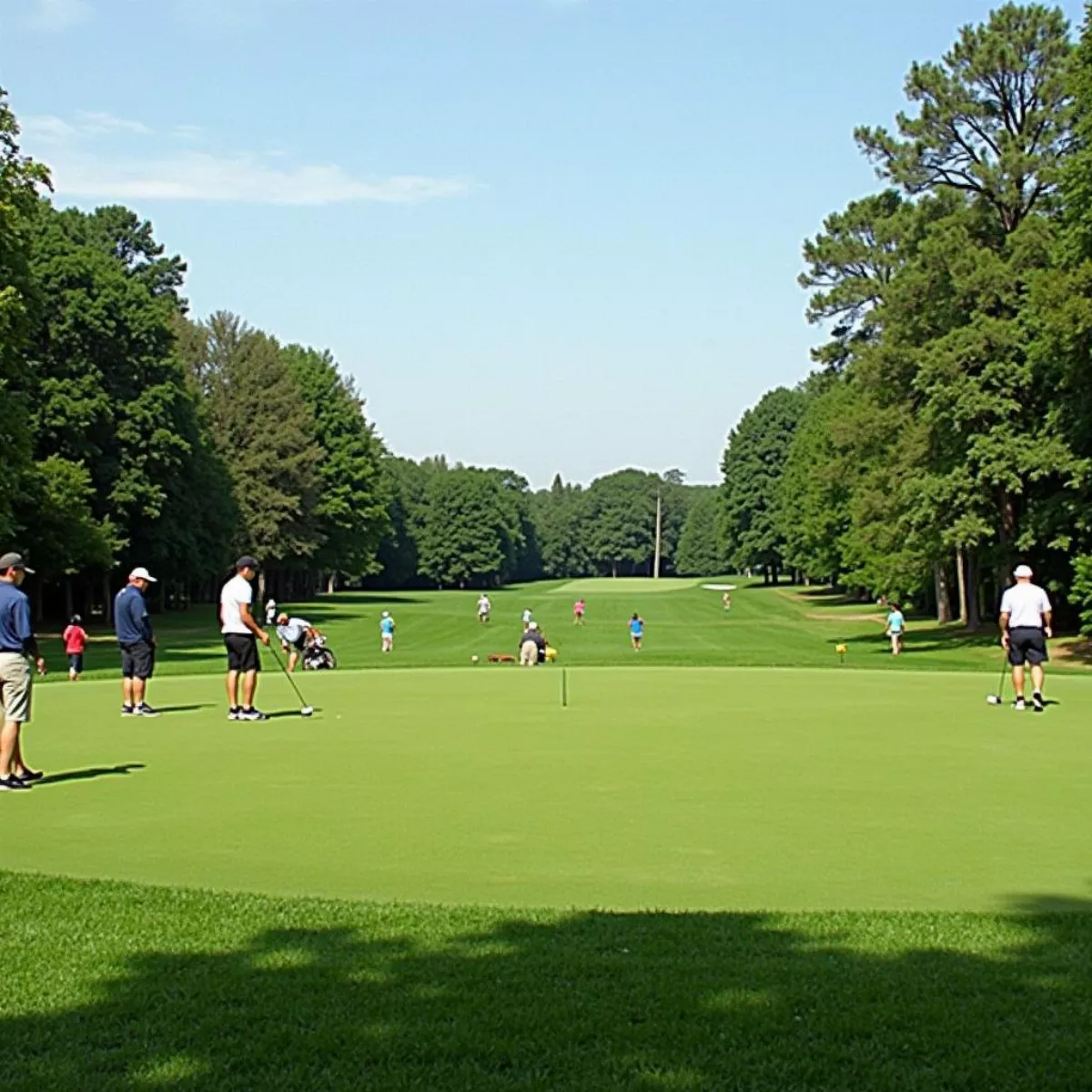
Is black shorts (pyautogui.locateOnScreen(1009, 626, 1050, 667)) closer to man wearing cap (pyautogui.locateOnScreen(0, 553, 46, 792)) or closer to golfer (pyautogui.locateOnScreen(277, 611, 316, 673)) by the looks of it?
man wearing cap (pyautogui.locateOnScreen(0, 553, 46, 792))

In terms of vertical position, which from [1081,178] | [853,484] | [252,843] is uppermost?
[1081,178]

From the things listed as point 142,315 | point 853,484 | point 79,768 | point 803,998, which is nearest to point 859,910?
point 803,998

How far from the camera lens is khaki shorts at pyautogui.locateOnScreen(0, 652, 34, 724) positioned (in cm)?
1184

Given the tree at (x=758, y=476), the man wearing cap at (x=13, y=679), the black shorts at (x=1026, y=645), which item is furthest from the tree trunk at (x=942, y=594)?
the man wearing cap at (x=13, y=679)

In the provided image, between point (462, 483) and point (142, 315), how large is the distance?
8794 centimetres

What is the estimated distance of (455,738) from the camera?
1540cm

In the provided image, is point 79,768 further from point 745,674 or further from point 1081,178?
point 1081,178

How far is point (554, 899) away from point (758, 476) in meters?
103

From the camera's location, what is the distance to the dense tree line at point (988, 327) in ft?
119

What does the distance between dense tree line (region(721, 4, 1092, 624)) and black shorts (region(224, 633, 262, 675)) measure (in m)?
22.6

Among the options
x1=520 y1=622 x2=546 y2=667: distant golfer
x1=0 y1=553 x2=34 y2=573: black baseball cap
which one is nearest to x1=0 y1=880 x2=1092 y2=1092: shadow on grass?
x1=0 y1=553 x2=34 y2=573: black baseball cap

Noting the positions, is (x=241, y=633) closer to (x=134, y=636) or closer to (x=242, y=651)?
(x=242, y=651)

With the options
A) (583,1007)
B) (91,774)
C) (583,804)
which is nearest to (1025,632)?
(583,804)

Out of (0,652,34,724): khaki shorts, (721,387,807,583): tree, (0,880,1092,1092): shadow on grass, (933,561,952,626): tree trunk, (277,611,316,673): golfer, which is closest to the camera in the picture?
(0,880,1092,1092): shadow on grass
